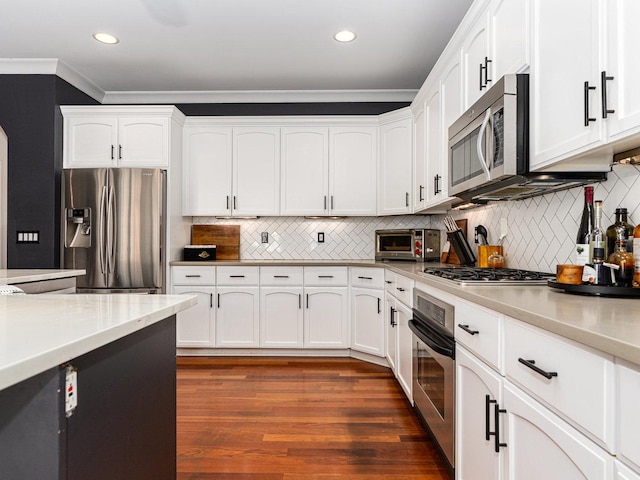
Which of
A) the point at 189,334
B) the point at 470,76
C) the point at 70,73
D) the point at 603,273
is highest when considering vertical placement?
the point at 70,73

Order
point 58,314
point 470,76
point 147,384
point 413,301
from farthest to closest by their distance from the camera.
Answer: point 413,301 → point 470,76 → point 147,384 → point 58,314

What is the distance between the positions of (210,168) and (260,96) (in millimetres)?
921

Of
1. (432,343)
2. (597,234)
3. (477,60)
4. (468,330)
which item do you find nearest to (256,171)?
(477,60)

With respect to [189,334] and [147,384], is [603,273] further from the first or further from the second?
[189,334]

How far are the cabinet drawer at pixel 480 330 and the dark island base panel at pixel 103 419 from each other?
3.57ft

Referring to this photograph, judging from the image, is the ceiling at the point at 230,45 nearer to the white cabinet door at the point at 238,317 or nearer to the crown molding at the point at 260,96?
the crown molding at the point at 260,96

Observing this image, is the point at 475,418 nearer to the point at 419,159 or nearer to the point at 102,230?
the point at 419,159

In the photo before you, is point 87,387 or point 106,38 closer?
point 87,387

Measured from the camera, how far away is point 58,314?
43.4 inches

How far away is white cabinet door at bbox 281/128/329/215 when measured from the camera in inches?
167

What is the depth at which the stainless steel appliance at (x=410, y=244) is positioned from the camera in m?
3.81

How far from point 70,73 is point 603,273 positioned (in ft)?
14.4

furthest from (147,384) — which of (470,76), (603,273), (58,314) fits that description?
(470,76)

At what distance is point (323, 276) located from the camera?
13.0ft
